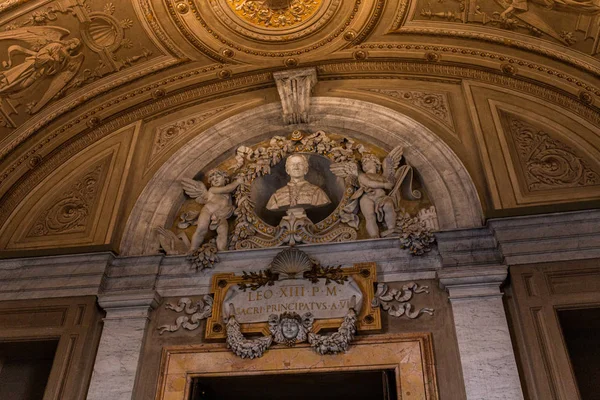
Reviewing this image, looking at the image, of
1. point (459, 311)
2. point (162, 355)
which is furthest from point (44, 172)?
point (459, 311)

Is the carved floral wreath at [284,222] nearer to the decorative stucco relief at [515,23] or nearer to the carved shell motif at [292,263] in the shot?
the carved shell motif at [292,263]

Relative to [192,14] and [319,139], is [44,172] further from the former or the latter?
[319,139]

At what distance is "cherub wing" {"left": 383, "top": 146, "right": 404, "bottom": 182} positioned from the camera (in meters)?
6.59

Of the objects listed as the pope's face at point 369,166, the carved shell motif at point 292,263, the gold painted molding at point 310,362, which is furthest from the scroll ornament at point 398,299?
the pope's face at point 369,166

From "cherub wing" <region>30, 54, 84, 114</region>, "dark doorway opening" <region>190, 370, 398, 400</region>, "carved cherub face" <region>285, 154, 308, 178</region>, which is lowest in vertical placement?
"dark doorway opening" <region>190, 370, 398, 400</region>

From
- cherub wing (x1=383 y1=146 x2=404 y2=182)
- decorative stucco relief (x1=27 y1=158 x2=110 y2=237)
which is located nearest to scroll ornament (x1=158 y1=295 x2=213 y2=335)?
decorative stucco relief (x1=27 y1=158 x2=110 y2=237)

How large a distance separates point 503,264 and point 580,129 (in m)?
1.98

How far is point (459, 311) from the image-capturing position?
5.38m

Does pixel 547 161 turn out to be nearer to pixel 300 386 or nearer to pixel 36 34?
pixel 300 386

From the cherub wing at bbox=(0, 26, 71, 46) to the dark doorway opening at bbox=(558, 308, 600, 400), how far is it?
6.12 meters

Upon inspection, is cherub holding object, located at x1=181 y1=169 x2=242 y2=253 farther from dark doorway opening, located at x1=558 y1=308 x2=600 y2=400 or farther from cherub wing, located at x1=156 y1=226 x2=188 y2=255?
dark doorway opening, located at x1=558 y1=308 x2=600 y2=400

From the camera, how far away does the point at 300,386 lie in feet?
18.7

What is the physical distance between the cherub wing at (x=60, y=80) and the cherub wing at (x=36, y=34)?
1.16ft

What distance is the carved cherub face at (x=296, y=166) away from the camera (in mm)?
6828
